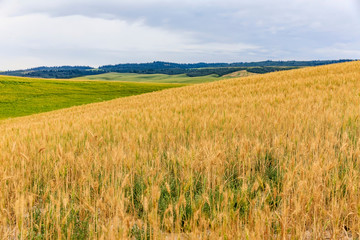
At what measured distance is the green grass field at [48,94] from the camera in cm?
3198

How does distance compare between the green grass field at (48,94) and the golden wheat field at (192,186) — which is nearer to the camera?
the golden wheat field at (192,186)

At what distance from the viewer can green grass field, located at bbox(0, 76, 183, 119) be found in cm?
3198

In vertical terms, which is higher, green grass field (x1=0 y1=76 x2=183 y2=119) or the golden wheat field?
the golden wheat field

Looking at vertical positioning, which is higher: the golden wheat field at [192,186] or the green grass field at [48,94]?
the golden wheat field at [192,186]

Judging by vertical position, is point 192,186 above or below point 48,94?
above

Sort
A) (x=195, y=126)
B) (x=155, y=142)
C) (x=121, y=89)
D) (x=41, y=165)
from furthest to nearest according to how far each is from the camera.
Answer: (x=121, y=89), (x=195, y=126), (x=155, y=142), (x=41, y=165)

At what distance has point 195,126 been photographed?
5.02 m

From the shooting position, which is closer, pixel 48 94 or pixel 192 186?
pixel 192 186

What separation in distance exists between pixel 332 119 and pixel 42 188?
4.28 meters

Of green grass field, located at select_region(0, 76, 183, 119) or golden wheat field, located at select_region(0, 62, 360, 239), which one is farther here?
green grass field, located at select_region(0, 76, 183, 119)

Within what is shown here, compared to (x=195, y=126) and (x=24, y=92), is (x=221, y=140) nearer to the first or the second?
(x=195, y=126)

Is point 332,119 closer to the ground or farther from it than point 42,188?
farther from it

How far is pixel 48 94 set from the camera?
4078 cm

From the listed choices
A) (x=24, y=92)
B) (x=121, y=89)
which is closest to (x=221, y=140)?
(x=24, y=92)
